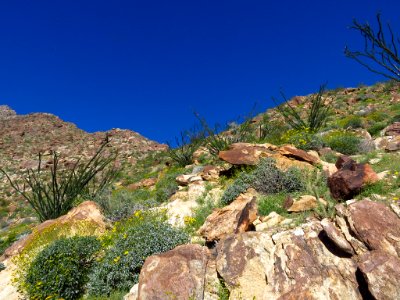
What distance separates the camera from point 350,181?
4.96 meters

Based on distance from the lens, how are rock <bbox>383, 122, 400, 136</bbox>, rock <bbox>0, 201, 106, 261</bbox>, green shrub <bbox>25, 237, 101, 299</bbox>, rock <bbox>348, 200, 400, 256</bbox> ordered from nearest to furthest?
rock <bbox>348, 200, 400, 256</bbox> → green shrub <bbox>25, 237, 101, 299</bbox> → rock <bbox>0, 201, 106, 261</bbox> → rock <bbox>383, 122, 400, 136</bbox>

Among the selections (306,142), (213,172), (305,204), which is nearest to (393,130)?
(306,142)

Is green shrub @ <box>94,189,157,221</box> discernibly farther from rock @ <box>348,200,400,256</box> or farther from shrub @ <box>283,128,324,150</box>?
rock @ <box>348,200,400,256</box>

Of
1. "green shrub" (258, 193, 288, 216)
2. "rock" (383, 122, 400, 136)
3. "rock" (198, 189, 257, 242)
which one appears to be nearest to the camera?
"rock" (198, 189, 257, 242)

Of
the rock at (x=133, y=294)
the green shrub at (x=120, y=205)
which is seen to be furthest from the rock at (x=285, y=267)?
the green shrub at (x=120, y=205)

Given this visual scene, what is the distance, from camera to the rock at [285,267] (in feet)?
10.8

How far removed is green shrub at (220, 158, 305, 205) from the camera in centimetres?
646

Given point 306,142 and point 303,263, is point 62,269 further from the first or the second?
point 306,142

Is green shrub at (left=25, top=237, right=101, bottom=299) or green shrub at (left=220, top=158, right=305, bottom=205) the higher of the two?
green shrub at (left=220, top=158, right=305, bottom=205)

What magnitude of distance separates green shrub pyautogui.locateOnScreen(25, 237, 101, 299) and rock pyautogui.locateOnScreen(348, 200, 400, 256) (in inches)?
153

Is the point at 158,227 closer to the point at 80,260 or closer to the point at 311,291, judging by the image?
the point at 80,260

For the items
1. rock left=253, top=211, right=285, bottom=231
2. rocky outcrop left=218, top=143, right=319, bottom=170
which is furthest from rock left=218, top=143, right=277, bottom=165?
rock left=253, top=211, right=285, bottom=231

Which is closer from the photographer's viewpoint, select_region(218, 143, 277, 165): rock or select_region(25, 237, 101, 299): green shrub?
select_region(25, 237, 101, 299): green shrub

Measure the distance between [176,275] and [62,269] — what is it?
211cm
